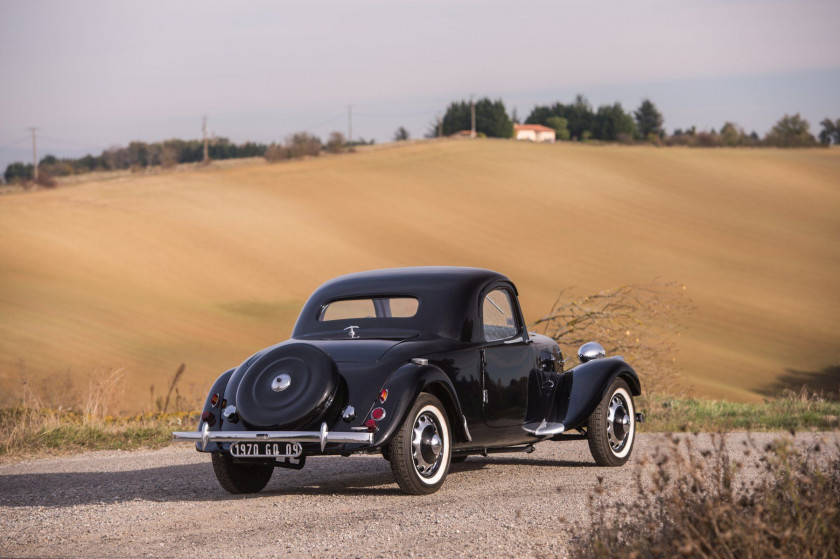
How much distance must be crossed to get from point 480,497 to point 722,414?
7942mm

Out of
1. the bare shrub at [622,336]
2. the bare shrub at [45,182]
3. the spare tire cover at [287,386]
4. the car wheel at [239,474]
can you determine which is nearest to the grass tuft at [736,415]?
the bare shrub at [622,336]

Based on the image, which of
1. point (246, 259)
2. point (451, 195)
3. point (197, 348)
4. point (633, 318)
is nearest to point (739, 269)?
point (451, 195)

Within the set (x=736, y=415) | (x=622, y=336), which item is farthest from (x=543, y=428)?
(x=622, y=336)

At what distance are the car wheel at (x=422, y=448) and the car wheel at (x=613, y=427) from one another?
198cm

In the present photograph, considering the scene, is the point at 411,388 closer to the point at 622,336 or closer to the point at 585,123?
the point at 622,336

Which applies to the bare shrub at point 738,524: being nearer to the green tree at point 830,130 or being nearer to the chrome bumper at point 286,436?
the chrome bumper at point 286,436

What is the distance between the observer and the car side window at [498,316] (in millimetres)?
9242

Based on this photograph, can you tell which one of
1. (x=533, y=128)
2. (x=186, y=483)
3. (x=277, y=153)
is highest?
(x=533, y=128)

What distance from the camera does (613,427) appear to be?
9.94 metres

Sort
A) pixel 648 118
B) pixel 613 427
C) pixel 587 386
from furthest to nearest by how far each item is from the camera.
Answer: pixel 648 118
pixel 613 427
pixel 587 386

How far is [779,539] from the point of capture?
466 cm

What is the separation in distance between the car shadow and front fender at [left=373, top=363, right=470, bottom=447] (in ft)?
2.49

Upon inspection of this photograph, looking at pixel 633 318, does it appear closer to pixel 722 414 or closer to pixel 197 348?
pixel 722 414

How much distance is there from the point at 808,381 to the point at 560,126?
10006 cm
